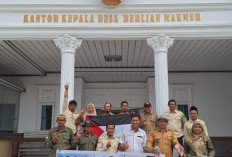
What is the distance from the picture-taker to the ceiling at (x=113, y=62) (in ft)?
29.1

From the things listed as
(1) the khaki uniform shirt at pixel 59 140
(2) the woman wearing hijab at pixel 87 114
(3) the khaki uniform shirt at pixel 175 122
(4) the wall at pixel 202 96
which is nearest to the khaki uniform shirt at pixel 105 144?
(1) the khaki uniform shirt at pixel 59 140

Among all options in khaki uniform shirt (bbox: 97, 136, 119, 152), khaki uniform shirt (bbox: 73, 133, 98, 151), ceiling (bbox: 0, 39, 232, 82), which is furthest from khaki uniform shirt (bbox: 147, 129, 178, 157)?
ceiling (bbox: 0, 39, 232, 82)

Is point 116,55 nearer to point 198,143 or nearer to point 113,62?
point 113,62

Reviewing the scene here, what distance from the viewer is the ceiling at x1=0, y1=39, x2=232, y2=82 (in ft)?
29.1

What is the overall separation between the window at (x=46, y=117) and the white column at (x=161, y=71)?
302 inches

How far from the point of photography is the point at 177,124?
5.83m

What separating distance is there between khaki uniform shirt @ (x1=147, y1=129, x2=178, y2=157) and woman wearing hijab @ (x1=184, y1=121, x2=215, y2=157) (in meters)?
0.37

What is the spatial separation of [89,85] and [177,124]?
8547 millimetres

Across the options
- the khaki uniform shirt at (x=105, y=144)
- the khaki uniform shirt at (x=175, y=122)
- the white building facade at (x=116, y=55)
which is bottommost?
the khaki uniform shirt at (x=105, y=144)

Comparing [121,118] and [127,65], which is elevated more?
[127,65]

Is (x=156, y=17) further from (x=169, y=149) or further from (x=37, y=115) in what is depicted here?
(x=37, y=115)

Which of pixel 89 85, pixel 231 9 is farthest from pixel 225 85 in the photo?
pixel 89 85

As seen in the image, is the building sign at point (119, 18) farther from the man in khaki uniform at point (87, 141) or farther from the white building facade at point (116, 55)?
the man in khaki uniform at point (87, 141)

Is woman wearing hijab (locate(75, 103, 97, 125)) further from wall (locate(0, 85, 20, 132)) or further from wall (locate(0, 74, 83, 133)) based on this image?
wall (locate(0, 85, 20, 132))
